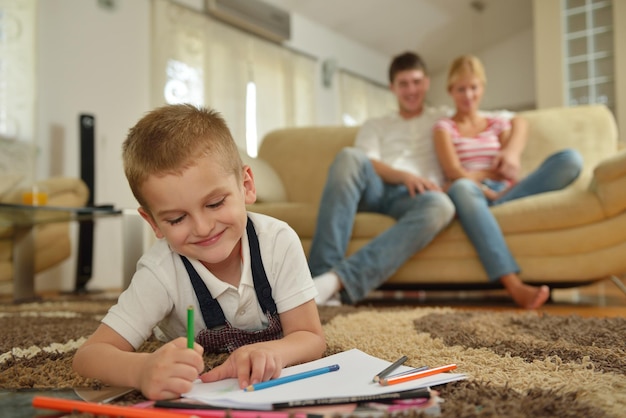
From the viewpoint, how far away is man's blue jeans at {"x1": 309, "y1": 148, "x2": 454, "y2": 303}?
164cm

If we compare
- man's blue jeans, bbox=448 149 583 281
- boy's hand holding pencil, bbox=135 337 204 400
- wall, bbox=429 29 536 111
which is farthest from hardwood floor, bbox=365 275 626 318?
wall, bbox=429 29 536 111

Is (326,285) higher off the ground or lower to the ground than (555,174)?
lower

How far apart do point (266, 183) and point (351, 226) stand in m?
0.60

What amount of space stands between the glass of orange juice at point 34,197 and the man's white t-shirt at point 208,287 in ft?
5.71

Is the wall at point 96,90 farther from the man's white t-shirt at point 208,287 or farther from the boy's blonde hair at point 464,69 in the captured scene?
the man's white t-shirt at point 208,287

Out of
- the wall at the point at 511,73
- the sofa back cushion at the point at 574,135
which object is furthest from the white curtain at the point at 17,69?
the wall at the point at 511,73

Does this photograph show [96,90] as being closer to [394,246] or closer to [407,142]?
[407,142]

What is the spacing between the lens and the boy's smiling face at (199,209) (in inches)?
26.2

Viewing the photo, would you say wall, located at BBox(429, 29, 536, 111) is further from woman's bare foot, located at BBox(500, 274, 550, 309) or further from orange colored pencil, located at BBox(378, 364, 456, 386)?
orange colored pencil, located at BBox(378, 364, 456, 386)

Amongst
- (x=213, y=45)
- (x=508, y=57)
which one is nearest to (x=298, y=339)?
(x=213, y=45)

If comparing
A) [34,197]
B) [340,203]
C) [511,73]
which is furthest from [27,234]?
[511,73]

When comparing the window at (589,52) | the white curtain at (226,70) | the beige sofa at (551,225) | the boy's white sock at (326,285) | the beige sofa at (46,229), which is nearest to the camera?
the boy's white sock at (326,285)

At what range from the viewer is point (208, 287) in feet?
2.50

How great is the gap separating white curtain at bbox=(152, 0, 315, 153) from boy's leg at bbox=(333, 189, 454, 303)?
6.68 ft
